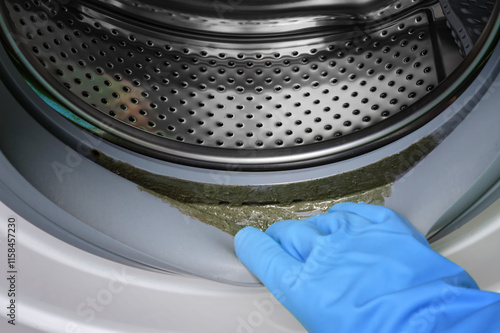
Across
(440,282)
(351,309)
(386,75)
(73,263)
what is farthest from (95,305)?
(386,75)

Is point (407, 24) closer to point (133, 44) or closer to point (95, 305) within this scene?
point (133, 44)

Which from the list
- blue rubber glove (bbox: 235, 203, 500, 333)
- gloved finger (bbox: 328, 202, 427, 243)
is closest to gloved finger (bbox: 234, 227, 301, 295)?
blue rubber glove (bbox: 235, 203, 500, 333)

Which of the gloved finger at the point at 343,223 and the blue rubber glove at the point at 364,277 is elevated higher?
the gloved finger at the point at 343,223

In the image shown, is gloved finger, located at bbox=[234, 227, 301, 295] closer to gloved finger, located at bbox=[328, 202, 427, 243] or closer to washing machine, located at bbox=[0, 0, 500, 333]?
washing machine, located at bbox=[0, 0, 500, 333]

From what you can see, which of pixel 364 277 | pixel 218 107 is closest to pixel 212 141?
pixel 218 107

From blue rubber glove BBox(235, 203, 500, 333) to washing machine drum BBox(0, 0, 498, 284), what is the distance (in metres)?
0.06

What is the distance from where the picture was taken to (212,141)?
916mm

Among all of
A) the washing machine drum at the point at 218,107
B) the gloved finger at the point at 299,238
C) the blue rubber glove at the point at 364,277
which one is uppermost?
the washing machine drum at the point at 218,107

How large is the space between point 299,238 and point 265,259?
0.23 ft

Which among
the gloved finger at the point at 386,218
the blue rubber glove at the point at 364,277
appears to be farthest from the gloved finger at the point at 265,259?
the gloved finger at the point at 386,218

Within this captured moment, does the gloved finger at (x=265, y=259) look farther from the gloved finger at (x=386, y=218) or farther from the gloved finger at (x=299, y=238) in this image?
the gloved finger at (x=386, y=218)

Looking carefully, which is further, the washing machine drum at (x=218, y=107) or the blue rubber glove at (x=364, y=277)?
the washing machine drum at (x=218, y=107)

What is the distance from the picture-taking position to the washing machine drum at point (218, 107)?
618mm

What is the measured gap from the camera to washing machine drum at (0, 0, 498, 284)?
24.3 inches
